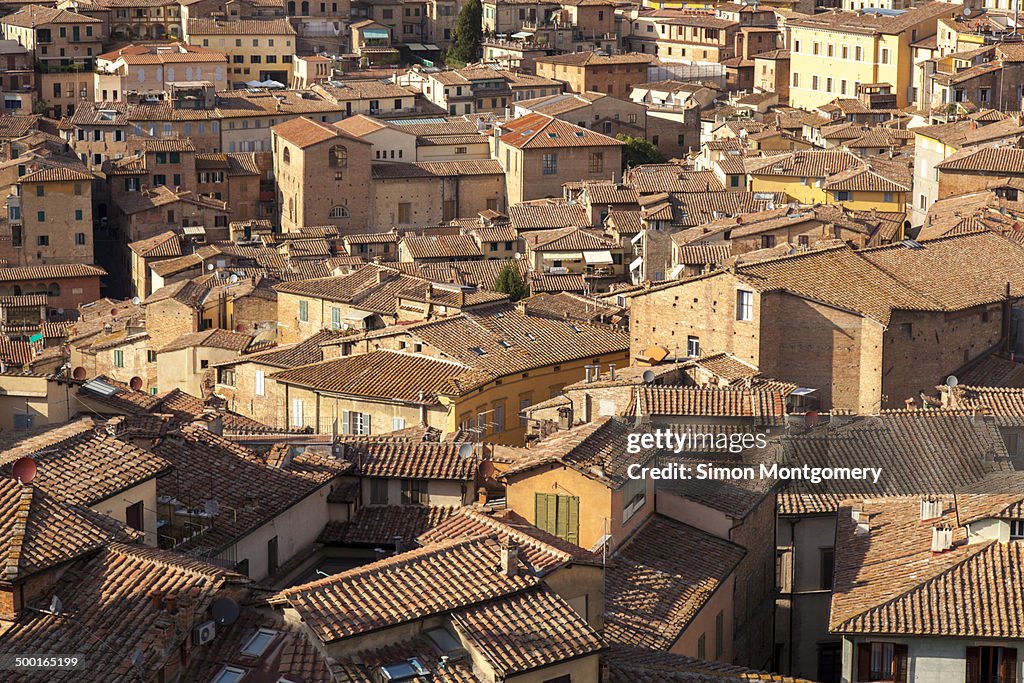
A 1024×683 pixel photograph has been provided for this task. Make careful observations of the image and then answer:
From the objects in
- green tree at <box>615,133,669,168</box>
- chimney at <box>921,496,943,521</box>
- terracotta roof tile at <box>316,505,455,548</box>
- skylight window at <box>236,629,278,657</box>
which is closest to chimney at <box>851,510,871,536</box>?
chimney at <box>921,496,943,521</box>

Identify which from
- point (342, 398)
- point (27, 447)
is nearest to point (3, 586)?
point (27, 447)

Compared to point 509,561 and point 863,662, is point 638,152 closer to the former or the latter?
point 863,662

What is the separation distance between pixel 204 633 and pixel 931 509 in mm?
8126

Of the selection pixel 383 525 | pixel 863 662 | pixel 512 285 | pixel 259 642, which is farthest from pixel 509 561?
pixel 512 285

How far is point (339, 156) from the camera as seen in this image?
58.6 meters

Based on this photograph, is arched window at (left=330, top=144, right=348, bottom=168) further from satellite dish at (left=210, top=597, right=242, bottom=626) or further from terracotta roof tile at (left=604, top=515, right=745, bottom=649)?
satellite dish at (left=210, top=597, right=242, bottom=626)

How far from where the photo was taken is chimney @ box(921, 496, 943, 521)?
65.1ft

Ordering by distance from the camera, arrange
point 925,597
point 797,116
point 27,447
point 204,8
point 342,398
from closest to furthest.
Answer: point 925,597 → point 27,447 → point 342,398 → point 797,116 → point 204,8

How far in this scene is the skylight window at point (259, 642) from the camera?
14.8 metres

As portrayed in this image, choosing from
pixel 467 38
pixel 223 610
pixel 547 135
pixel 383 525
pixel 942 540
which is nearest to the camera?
pixel 223 610

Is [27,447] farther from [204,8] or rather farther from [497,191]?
[204,8]

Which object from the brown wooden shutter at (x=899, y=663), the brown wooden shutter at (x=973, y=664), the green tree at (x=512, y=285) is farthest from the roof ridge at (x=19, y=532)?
the green tree at (x=512, y=285)

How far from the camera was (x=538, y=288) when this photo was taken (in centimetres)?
4134

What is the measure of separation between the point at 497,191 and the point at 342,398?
30715mm
